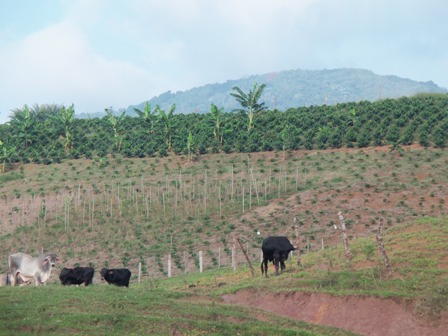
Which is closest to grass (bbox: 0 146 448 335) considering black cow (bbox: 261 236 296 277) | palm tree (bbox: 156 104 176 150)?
black cow (bbox: 261 236 296 277)

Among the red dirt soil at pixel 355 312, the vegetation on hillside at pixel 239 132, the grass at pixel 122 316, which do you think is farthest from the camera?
the vegetation on hillside at pixel 239 132

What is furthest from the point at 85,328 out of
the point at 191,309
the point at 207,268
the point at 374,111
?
the point at 374,111

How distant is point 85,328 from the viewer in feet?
67.6

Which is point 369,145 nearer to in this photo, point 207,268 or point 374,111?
point 374,111

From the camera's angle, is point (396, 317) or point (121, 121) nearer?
point (396, 317)

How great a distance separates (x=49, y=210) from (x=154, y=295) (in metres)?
43.2

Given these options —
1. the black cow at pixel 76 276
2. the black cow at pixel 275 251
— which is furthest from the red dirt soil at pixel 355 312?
the black cow at pixel 76 276

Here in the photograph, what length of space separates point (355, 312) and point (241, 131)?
2360 inches

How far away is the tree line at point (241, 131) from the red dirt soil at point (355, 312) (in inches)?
1857

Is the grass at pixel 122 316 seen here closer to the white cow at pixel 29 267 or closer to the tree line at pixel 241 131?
the white cow at pixel 29 267

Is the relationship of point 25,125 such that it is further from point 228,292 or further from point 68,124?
point 228,292

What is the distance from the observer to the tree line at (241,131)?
79.6 meters

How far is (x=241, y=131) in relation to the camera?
85.4 metres

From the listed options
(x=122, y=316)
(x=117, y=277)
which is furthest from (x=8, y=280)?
(x=122, y=316)
